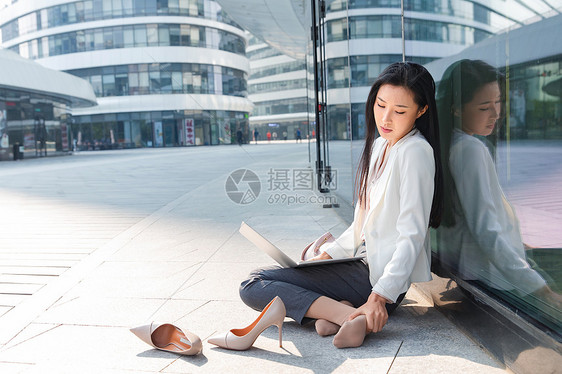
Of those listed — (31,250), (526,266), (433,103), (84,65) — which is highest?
(84,65)

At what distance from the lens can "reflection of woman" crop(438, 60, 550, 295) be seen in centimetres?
229

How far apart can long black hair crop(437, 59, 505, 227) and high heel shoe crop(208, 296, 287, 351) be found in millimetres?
1146

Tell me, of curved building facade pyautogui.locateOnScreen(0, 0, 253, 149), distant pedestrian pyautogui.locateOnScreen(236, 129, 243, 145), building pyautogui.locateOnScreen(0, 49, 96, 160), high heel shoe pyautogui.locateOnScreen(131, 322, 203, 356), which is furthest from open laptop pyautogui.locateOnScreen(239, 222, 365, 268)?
distant pedestrian pyautogui.locateOnScreen(236, 129, 243, 145)

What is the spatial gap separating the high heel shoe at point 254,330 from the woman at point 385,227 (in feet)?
0.84

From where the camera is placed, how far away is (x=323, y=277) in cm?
281

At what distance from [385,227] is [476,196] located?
481 millimetres

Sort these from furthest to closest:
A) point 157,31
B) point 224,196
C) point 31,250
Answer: point 157,31, point 224,196, point 31,250

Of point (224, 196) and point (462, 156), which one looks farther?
point (224, 196)

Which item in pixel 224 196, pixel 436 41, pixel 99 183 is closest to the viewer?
pixel 436 41

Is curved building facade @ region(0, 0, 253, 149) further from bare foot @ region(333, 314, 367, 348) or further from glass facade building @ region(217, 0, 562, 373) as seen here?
→ bare foot @ region(333, 314, 367, 348)

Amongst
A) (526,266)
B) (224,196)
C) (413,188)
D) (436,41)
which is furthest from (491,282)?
(224,196)

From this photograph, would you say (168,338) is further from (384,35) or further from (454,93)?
(384,35)

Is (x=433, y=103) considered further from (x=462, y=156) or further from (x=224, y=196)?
(x=224, y=196)

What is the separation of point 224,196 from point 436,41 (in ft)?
21.5
